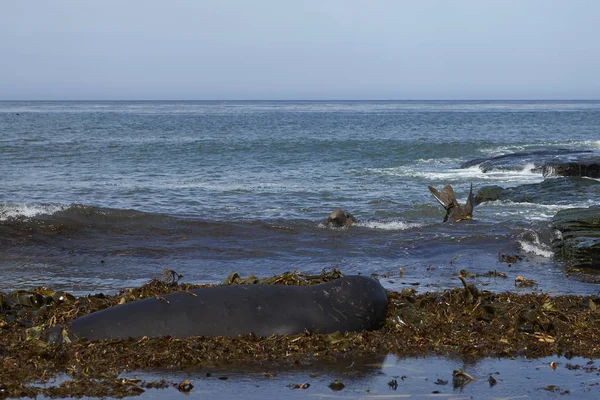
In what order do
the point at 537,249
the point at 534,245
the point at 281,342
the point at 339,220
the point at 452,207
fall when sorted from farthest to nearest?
the point at 452,207, the point at 339,220, the point at 534,245, the point at 537,249, the point at 281,342

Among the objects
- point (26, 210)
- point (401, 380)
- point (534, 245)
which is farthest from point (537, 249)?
point (26, 210)

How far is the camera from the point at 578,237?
1402cm

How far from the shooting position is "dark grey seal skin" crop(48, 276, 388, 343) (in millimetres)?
7609

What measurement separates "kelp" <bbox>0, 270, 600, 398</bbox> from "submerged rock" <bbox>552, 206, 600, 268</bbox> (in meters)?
3.78

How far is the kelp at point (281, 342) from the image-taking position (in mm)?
6758

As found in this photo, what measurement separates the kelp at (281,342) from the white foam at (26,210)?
350 inches

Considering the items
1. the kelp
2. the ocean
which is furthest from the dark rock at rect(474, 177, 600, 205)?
the kelp

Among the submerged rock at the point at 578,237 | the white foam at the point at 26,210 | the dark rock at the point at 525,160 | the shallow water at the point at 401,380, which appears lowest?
the dark rock at the point at 525,160

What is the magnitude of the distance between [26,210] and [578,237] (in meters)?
11.4

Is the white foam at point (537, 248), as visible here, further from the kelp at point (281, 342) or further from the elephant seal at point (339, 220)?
the kelp at point (281, 342)

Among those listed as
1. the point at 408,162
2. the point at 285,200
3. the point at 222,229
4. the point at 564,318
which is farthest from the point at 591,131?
the point at 564,318

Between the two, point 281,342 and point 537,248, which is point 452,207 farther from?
point 281,342

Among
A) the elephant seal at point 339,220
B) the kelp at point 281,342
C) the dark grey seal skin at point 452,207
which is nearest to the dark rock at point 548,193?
the dark grey seal skin at point 452,207

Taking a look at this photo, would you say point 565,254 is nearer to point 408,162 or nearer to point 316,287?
point 316,287
